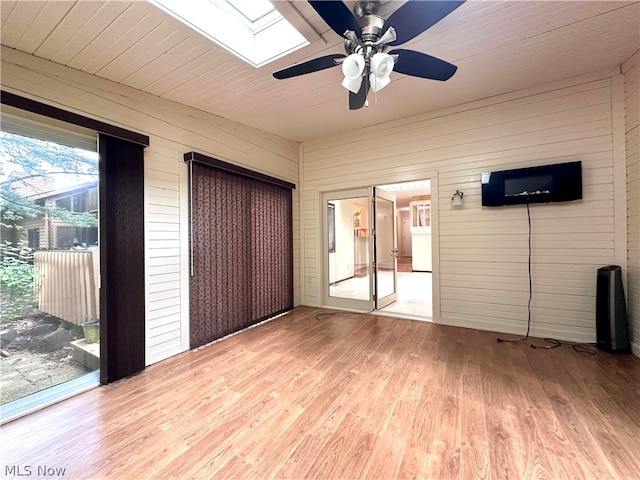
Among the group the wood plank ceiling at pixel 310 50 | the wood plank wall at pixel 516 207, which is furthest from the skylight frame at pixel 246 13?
the wood plank wall at pixel 516 207

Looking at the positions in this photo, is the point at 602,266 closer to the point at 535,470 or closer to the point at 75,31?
the point at 535,470

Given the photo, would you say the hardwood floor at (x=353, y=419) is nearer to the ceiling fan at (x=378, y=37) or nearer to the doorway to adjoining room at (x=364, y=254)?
the doorway to adjoining room at (x=364, y=254)

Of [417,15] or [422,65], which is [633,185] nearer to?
[422,65]

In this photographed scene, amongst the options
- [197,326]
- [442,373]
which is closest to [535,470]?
[442,373]

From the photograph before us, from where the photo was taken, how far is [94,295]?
8.45 ft

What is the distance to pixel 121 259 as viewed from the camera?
2.61 metres

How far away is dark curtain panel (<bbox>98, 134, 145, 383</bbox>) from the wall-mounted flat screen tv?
13.6 feet

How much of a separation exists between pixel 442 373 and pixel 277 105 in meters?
3.60

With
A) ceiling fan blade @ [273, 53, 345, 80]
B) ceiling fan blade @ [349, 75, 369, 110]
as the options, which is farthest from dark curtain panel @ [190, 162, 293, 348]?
ceiling fan blade @ [349, 75, 369, 110]

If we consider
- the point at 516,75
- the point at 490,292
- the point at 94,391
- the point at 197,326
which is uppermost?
the point at 516,75

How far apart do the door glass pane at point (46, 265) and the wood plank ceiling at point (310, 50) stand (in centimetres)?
86

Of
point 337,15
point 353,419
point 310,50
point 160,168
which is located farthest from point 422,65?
point 160,168

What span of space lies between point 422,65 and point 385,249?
10.8 feet

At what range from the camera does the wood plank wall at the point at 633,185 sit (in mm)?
2732
